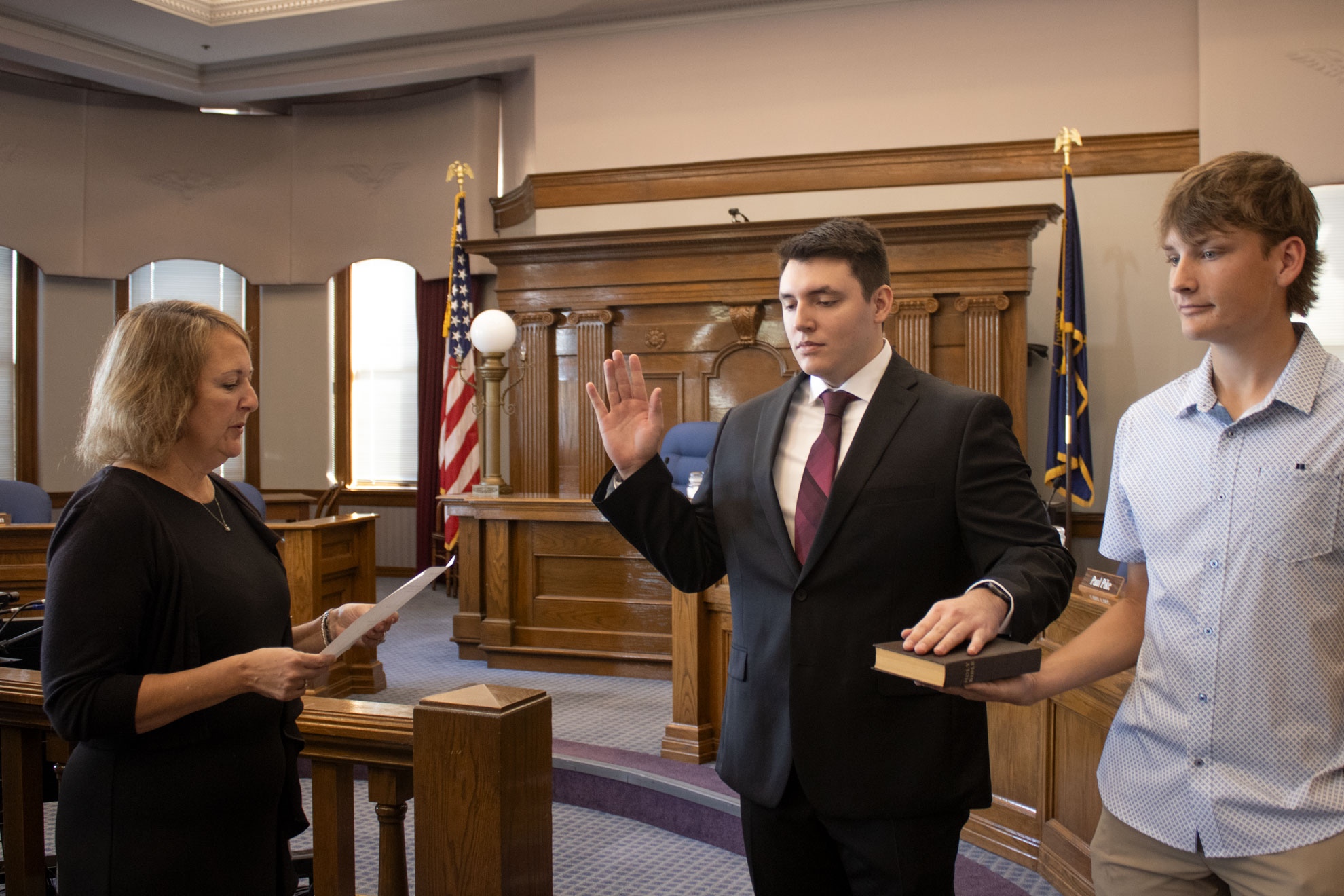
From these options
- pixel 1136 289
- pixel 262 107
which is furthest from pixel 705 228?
pixel 262 107

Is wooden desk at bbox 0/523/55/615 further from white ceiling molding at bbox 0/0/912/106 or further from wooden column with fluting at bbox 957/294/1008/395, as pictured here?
wooden column with fluting at bbox 957/294/1008/395

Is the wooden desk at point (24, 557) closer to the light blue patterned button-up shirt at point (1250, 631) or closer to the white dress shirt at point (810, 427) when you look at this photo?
the white dress shirt at point (810, 427)

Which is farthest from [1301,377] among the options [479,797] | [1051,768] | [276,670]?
[1051,768]

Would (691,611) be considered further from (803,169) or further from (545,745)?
(803,169)

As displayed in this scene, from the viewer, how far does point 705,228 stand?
5910mm

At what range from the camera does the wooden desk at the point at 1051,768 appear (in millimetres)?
2479

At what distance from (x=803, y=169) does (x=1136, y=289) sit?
2.42 metres

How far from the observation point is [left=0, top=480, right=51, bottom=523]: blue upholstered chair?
A: 571 centimetres

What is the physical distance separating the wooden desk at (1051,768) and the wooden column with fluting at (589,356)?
269cm

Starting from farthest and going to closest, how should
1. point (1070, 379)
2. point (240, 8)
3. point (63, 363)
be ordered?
point (63, 363) → point (240, 8) → point (1070, 379)

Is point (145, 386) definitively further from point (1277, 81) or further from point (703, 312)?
point (1277, 81)

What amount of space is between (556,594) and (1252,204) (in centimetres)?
429

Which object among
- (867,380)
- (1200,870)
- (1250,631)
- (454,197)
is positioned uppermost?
(454,197)

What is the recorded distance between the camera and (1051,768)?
2732 millimetres
